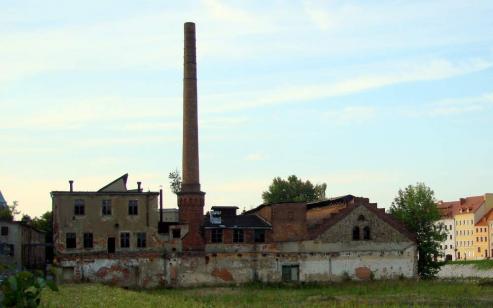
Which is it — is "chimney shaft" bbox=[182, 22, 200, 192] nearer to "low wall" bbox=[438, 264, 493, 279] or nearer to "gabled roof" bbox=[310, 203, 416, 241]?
"gabled roof" bbox=[310, 203, 416, 241]

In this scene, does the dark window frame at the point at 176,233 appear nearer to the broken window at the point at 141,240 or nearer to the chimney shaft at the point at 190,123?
the broken window at the point at 141,240

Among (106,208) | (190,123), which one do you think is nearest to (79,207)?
(106,208)

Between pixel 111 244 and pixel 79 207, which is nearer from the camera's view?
pixel 79 207

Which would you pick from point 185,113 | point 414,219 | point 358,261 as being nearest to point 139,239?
point 185,113

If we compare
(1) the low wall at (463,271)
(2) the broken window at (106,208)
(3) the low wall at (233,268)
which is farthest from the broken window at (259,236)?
(1) the low wall at (463,271)

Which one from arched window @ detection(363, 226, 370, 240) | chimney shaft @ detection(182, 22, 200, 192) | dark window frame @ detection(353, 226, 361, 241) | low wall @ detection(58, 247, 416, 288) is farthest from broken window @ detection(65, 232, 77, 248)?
arched window @ detection(363, 226, 370, 240)

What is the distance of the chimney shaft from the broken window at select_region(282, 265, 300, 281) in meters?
7.90

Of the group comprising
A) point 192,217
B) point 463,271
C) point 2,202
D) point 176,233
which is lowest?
point 463,271

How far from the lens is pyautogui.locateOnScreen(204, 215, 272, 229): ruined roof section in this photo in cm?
4850

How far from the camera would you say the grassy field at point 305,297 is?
28.2 m

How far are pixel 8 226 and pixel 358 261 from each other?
2428 centimetres

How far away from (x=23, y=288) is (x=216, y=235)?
4102cm

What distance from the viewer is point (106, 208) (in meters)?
47.2

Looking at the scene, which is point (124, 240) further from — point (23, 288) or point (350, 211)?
point (23, 288)
